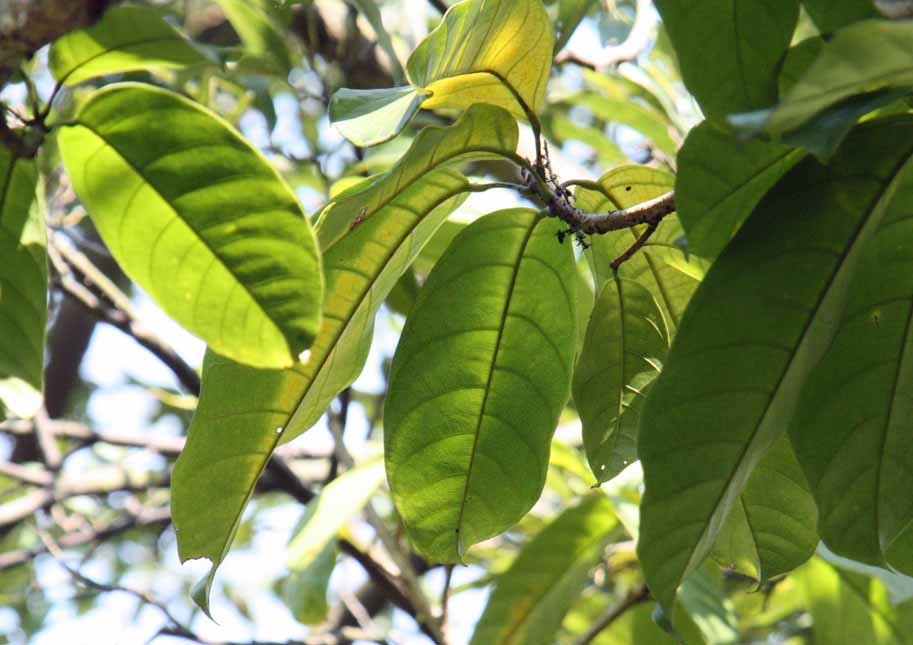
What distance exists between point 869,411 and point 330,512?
99 cm

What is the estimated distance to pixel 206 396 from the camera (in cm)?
79

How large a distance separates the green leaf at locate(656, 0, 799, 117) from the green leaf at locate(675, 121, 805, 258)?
1.2 inches

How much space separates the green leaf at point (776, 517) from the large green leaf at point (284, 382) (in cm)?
34

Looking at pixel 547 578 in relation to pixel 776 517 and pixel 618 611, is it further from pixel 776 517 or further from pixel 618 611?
pixel 776 517

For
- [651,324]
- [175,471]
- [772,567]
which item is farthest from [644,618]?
[175,471]

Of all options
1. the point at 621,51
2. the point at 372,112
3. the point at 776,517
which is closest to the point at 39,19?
the point at 372,112

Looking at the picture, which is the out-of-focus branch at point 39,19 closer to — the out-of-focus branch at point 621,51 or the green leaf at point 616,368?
the green leaf at point 616,368

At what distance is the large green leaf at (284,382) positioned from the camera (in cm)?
80

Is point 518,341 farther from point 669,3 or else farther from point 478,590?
point 478,590

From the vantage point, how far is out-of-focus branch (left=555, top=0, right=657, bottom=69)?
1982mm

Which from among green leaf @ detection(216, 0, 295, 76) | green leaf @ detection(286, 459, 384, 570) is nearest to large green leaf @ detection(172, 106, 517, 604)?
green leaf @ detection(286, 459, 384, 570)

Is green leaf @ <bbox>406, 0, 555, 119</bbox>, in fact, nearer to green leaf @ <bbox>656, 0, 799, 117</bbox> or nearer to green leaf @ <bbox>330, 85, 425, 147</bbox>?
green leaf @ <bbox>330, 85, 425, 147</bbox>

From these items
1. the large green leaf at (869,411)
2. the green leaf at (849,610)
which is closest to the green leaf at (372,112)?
the large green leaf at (869,411)

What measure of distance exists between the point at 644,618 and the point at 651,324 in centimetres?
95
